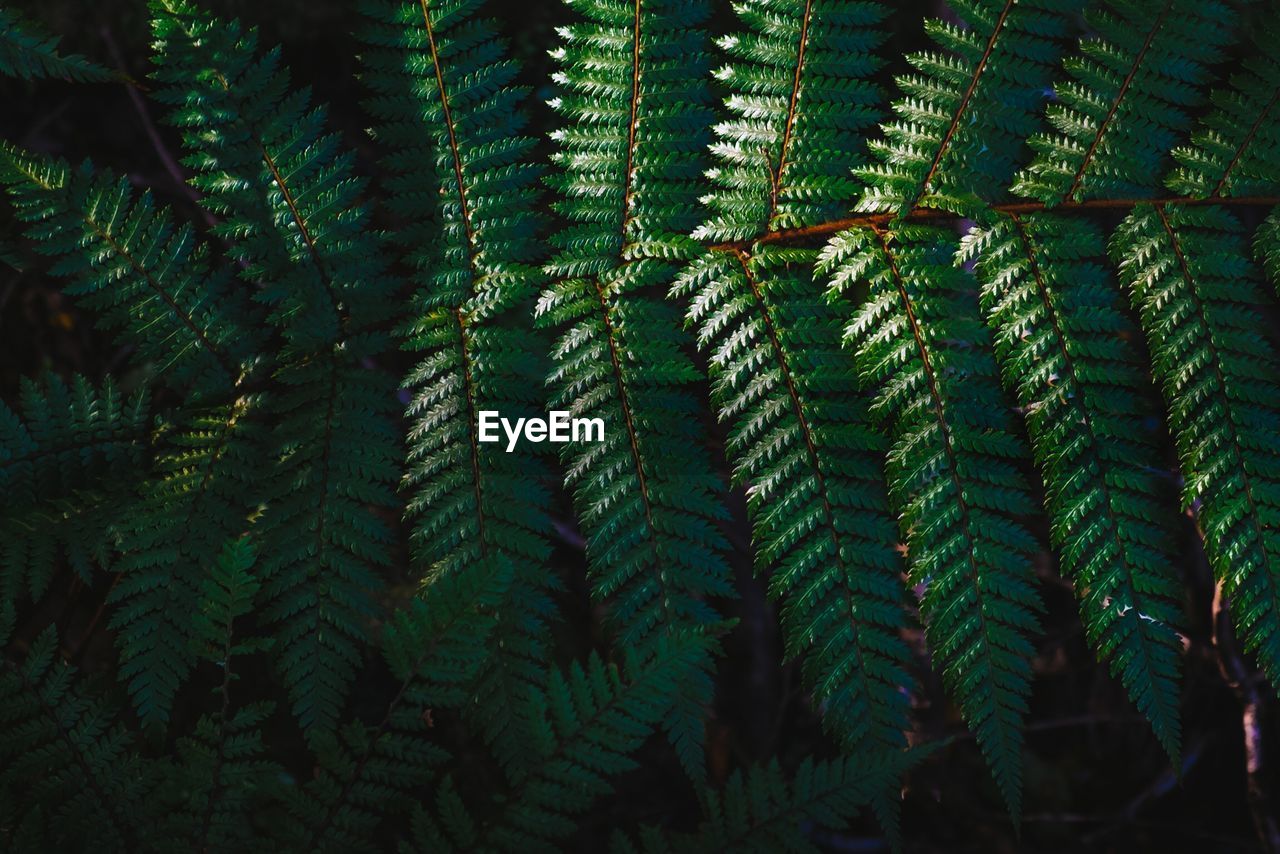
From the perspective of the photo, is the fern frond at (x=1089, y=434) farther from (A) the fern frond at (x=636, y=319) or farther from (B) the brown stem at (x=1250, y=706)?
(B) the brown stem at (x=1250, y=706)

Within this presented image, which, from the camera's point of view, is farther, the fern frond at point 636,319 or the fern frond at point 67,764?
the fern frond at point 636,319

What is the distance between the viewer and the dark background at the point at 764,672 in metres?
2.94

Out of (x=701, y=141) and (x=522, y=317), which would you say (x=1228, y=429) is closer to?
(x=701, y=141)

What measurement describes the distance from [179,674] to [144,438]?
0.63 meters

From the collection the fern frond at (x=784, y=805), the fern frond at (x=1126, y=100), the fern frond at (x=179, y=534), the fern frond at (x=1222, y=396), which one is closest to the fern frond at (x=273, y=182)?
the fern frond at (x=179, y=534)

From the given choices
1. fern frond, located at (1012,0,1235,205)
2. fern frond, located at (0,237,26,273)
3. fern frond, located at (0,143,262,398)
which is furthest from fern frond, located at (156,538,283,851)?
fern frond, located at (1012,0,1235,205)

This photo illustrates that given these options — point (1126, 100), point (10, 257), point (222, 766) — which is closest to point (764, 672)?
point (222, 766)

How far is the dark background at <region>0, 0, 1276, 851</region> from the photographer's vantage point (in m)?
2.94

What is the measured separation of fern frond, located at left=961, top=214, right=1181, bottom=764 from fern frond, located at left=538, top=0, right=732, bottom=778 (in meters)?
0.74

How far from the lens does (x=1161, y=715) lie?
75.8 inches

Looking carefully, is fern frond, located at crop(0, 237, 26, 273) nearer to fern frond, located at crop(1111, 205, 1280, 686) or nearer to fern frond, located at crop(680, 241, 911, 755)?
fern frond, located at crop(680, 241, 911, 755)

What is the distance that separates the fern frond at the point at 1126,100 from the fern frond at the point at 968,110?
7 centimetres

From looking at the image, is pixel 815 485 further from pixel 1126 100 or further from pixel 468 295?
pixel 1126 100

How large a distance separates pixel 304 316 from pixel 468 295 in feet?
1.37
